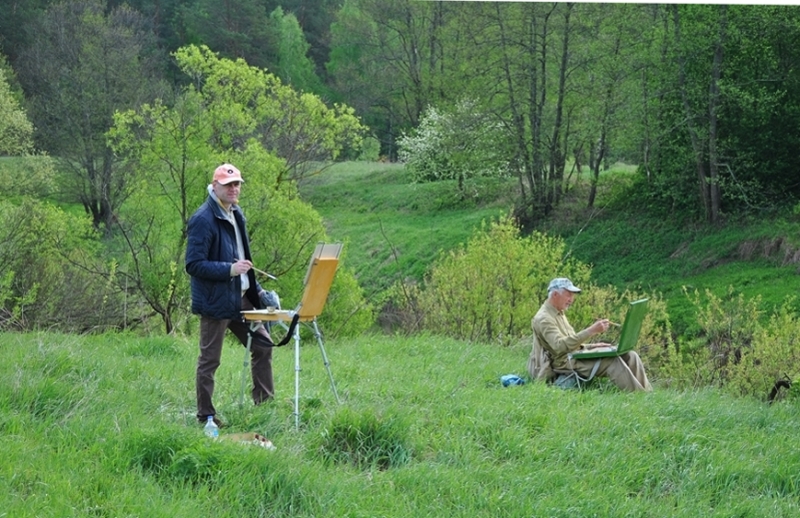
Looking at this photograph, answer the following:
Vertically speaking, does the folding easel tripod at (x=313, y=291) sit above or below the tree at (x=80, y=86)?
below

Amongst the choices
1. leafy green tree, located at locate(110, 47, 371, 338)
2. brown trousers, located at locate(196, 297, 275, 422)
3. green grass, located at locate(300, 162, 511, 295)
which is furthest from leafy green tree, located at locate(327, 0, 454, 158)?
brown trousers, located at locate(196, 297, 275, 422)

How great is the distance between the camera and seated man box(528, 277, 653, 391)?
8.91m

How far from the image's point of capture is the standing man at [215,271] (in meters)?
6.24

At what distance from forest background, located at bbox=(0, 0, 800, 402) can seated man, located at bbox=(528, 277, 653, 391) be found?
4047 millimetres

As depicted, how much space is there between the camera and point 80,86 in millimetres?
34625

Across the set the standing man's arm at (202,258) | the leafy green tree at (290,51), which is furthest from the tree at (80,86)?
the standing man's arm at (202,258)

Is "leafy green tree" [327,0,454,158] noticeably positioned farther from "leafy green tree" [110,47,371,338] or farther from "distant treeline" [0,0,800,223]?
"leafy green tree" [110,47,371,338]

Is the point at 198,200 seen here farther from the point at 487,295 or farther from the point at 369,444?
the point at 369,444

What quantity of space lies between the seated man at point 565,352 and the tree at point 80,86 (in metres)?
26.1

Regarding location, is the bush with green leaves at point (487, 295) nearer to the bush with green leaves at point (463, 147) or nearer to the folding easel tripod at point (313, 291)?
the folding easel tripod at point (313, 291)

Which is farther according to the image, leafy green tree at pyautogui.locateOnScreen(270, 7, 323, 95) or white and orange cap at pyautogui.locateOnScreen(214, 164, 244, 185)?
leafy green tree at pyautogui.locateOnScreen(270, 7, 323, 95)

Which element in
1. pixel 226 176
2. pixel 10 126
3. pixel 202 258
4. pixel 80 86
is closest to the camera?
pixel 202 258

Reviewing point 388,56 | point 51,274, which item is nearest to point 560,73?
point 51,274

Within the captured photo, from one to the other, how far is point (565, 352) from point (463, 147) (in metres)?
26.9
